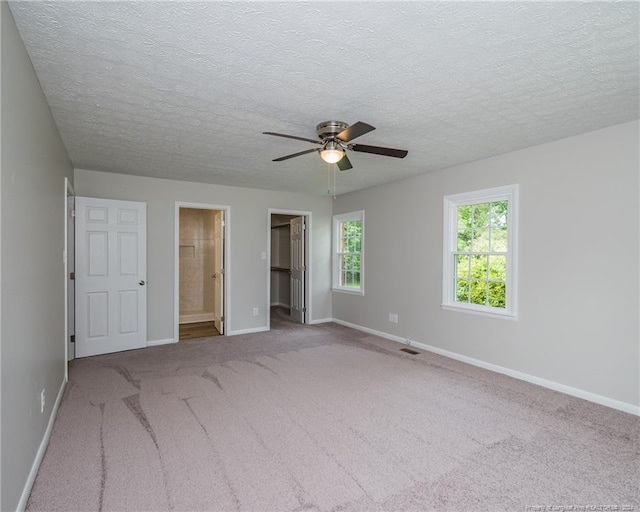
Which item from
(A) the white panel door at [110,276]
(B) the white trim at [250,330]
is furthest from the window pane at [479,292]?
(A) the white panel door at [110,276]

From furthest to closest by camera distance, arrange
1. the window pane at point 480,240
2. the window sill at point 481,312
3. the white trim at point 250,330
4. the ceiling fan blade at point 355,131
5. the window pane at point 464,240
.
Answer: the white trim at point 250,330 → the window pane at point 464,240 → the window pane at point 480,240 → the window sill at point 481,312 → the ceiling fan blade at point 355,131

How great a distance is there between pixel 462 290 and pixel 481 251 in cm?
56

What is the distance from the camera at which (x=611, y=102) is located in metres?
2.56

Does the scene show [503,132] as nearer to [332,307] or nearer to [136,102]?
[136,102]

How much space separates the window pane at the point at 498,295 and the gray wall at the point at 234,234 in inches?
125

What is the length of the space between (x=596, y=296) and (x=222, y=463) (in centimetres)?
331

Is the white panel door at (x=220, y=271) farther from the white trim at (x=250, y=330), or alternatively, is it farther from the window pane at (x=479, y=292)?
the window pane at (x=479, y=292)

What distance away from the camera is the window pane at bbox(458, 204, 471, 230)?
172 inches

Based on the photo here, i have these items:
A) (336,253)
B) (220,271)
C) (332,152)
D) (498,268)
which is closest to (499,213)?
(498,268)

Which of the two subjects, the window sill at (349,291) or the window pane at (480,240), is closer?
the window pane at (480,240)

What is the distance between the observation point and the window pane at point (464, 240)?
171 inches

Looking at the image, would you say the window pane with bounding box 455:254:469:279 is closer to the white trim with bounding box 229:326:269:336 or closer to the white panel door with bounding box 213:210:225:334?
the white trim with bounding box 229:326:269:336

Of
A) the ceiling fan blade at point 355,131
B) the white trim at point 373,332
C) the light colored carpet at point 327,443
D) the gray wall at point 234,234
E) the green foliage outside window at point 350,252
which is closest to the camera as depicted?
the light colored carpet at point 327,443

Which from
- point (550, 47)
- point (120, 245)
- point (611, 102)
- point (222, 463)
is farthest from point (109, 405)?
point (611, 102)
